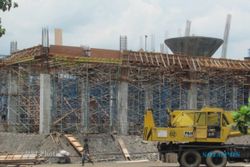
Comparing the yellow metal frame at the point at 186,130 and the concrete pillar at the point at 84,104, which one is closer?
the yellow metal frame at the point at 186,130

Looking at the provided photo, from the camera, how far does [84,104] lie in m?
34.2

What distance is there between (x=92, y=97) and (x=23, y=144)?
696 centimetres

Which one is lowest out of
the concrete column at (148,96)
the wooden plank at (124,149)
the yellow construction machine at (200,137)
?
the wooden plank at (124,149)

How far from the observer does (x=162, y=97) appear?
41000 mm

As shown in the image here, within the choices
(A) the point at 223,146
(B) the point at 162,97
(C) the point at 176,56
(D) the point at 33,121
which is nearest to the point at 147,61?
(C) the point at 176,56

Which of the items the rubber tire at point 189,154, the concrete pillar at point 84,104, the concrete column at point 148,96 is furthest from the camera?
the concrete column at point 148,96

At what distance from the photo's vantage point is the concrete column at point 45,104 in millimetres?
32312

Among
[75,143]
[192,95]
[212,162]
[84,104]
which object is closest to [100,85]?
[84,104]

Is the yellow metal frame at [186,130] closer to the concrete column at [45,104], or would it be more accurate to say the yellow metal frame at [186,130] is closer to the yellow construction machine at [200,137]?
the yellow construction machine at [200,137]

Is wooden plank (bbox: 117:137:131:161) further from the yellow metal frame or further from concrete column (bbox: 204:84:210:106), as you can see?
concrete column (bbox: 204:84:210:106)

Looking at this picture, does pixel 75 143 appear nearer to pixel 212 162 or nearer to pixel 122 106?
pixel 122 106

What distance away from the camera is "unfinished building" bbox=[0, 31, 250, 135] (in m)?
33.0

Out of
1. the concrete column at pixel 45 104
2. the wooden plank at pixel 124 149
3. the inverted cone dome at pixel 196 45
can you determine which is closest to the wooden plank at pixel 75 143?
the concrete column at pixel 45 104

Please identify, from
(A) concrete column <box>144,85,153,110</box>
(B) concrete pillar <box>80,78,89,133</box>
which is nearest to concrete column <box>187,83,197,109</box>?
(A) concrete column <box>144,85,153,110</box>
